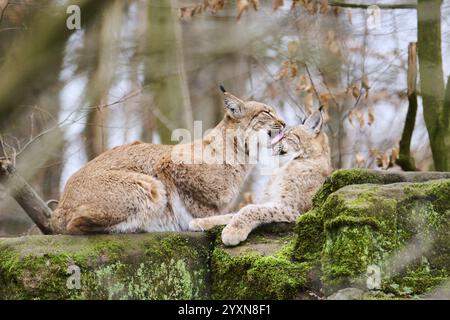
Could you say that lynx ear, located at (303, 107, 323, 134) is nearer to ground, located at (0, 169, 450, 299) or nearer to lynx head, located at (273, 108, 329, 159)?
lynx head, located at (273, 108, 329, 159)

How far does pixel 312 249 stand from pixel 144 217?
146 cm

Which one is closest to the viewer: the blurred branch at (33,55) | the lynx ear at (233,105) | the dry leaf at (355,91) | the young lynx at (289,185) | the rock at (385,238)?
the rock at (385,238)

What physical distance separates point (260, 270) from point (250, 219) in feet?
2.28

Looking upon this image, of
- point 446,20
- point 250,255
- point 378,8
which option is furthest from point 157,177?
point 446,20

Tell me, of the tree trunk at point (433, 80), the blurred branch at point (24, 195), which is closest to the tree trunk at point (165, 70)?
the blurred branch at point (24, 195)

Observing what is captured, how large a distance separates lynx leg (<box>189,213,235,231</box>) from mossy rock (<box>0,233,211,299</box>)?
0.93 feet

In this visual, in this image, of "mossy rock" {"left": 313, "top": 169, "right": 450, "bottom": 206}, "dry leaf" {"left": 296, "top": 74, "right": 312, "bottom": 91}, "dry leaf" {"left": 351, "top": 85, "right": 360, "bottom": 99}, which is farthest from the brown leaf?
"mossy rock" {"left": 313, "top": 169, "right": 450, "bottom": 206}

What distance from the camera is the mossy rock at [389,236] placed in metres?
4.38

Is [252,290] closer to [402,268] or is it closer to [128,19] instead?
[402,268]

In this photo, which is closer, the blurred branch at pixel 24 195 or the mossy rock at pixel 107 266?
the mossy rock at pixel 107 266

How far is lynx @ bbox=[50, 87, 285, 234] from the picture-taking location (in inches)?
218

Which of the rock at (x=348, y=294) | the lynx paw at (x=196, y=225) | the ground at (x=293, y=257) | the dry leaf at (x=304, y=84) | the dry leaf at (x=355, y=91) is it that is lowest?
the rock at (x=348, y=294)

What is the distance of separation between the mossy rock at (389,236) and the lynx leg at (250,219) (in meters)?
0.73

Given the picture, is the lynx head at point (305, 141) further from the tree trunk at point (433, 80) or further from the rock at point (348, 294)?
the rock at point (348, 294)
